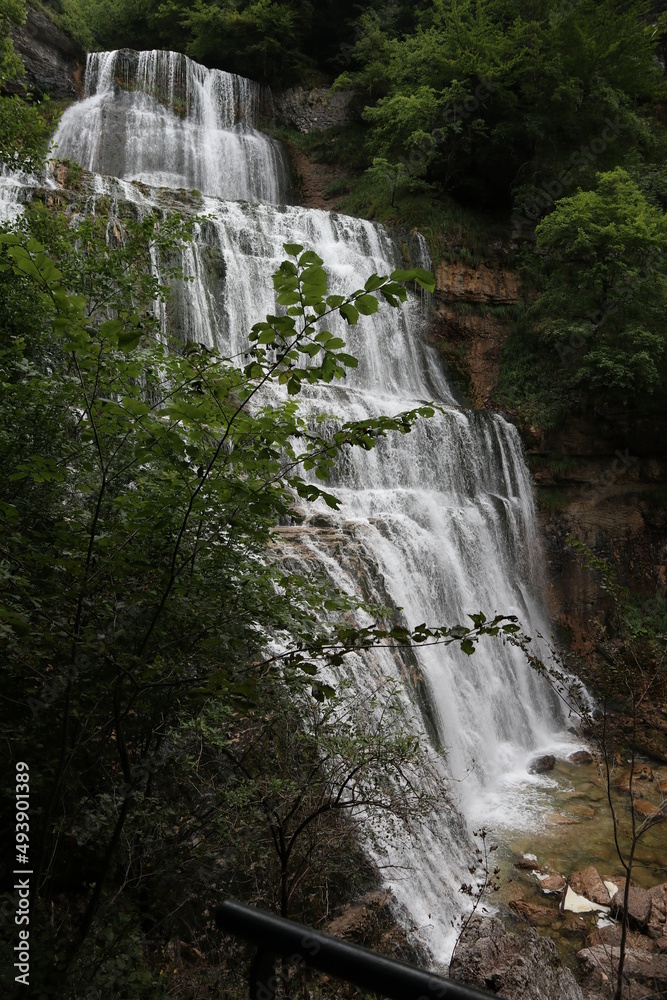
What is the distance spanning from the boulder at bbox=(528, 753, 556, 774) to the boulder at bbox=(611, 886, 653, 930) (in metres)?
2.54

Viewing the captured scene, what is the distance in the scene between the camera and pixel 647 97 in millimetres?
17047

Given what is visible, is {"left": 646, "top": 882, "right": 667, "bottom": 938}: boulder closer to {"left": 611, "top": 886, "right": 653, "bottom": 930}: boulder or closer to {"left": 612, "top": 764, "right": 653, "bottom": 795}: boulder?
{"left": 611, "top": 886, "right": 653, "bottom": 930}: boulder

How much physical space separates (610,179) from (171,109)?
46.1ft

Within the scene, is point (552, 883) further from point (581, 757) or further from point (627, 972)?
point (581, 757)

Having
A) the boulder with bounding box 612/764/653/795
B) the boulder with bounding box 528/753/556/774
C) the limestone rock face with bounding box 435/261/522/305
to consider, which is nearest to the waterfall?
the limestone rock face with bounding box 435/261/522/305

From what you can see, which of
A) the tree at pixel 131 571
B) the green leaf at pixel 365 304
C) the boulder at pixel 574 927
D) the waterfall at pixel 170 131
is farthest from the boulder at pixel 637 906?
the waterfall at pixel 170 131

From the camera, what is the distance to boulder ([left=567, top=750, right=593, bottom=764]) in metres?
9.30

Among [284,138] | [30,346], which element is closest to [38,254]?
[30,346]

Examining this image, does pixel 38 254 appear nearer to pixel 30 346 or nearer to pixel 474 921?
pixel 30 346

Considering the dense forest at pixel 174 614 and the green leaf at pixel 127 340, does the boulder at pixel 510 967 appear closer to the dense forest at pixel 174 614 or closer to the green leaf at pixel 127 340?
the dense forest at pixel 174 614

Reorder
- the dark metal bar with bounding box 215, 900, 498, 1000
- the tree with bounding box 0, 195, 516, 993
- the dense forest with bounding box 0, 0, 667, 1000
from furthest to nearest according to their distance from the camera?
the dense forest with bounding box 0, 0, 667, 1000
the tree with bounding box 0, 195, 516, 993
the dark metal bar with bounding box 215, 900, 498, 1000

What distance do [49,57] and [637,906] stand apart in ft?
80.9

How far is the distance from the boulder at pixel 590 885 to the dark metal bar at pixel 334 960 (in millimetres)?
6616

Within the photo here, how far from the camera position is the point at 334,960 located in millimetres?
822
